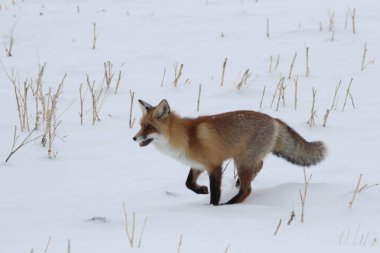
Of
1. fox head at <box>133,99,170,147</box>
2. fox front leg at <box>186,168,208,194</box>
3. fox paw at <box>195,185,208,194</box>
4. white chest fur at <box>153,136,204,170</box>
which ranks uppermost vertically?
fox head at <box>133,99,170,147</box>

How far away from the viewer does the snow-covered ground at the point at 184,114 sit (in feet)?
14.5

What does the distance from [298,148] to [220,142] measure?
73 centimetres

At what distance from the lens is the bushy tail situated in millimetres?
5594

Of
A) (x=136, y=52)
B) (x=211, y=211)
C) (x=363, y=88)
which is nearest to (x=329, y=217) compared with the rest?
(x=211, y=211)

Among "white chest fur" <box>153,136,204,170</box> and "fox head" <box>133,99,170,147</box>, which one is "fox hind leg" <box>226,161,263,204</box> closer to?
"white chest fur" <box>153,136,204,170</box>

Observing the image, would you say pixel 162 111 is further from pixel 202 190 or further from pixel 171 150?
pixel 202 190

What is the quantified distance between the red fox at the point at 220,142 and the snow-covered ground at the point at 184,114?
24 cm

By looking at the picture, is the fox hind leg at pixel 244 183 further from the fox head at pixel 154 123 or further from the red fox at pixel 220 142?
the fox head at pixel 154 123

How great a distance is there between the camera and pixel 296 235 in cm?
434

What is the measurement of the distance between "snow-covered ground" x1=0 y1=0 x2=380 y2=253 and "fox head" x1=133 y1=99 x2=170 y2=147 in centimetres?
57

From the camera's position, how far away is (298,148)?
5602mm

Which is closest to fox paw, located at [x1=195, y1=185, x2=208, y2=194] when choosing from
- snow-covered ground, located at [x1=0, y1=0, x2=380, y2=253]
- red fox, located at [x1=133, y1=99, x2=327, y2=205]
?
red fox, located at [x1=133, y1=99, x2=327, y2=205]

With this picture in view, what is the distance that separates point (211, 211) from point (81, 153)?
2317 mm

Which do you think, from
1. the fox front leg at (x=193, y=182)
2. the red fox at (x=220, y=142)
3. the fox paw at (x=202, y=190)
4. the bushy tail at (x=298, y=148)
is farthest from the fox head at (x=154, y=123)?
the bushy tail at (x=298, y=148)
